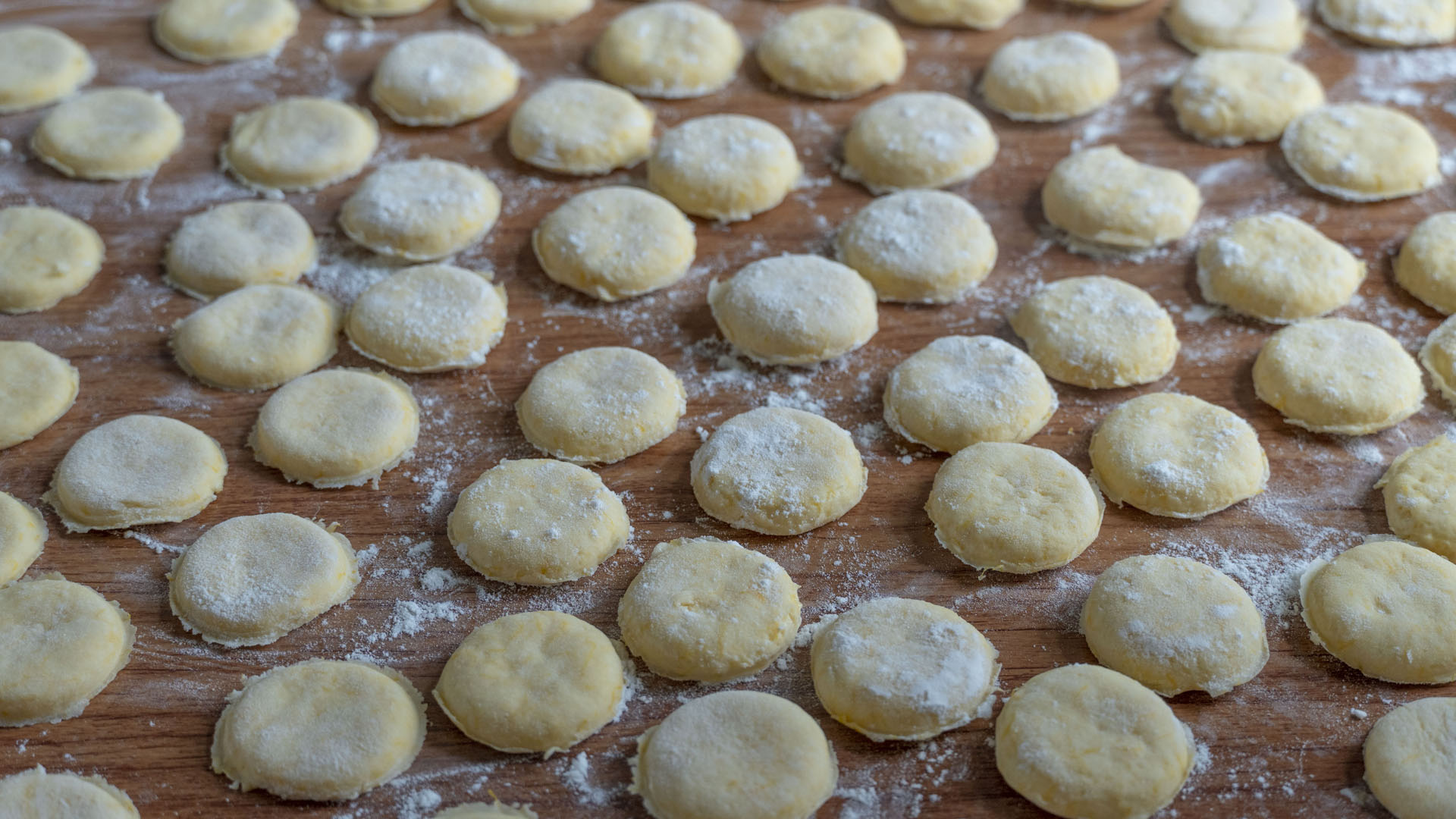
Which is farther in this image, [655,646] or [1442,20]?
[1442,20]

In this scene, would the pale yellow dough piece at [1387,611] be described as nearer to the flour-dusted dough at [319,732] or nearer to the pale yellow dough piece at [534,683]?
the pale yellow dough piece at [534,683]

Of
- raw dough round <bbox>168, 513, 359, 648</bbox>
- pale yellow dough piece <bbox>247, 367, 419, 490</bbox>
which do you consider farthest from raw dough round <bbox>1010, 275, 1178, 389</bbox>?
raw dough round <bbox>168, 513, 359, 648</bbox>

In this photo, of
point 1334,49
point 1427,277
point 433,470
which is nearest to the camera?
point 433,470

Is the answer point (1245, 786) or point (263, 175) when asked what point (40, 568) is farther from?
point (1245, 786)

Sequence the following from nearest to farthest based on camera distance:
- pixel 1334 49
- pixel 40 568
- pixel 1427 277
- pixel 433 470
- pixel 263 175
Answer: pixel 40 568
pixel 433 470
pixel 1427 277
pixel 263 175
pixel 1334 49

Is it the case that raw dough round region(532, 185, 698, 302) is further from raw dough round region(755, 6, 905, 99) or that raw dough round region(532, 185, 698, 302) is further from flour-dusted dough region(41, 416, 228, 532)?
flour-dusted dough region(41, 416, 228, 532)

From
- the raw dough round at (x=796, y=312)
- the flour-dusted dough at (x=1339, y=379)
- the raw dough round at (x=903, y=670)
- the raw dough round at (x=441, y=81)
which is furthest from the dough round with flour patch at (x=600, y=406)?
the flour-dusted dough at (x=1339, y=379)

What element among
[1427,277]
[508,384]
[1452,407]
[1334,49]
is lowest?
[508,384]

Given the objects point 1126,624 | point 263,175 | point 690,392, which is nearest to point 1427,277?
point 1126,624
